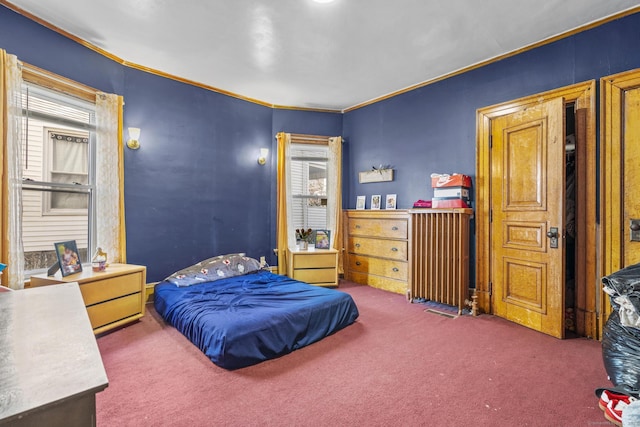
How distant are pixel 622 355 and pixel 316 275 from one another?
10.0ft

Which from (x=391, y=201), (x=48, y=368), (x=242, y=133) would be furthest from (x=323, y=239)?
(x=48, y=368)

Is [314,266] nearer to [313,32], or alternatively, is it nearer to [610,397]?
[313,32]

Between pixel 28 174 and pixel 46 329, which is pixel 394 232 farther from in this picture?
pixel 28 174

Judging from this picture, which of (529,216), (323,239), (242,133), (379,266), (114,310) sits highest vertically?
(242,133)

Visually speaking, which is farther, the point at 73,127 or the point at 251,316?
the point at 73,127

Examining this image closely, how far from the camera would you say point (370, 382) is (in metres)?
1.96

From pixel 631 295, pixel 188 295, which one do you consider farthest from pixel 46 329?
pixel 631 295

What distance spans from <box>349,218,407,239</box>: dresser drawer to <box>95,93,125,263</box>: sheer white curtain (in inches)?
116

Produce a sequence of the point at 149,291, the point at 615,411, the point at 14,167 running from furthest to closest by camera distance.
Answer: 1. the point at 149,291
2. the point at 14,167
3. the point at 615,411

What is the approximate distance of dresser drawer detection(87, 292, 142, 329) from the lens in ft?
8.44

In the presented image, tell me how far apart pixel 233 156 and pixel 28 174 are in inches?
82.9

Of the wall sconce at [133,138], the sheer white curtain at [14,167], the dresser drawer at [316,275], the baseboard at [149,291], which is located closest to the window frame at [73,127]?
the sheer white curtain at [14,167]

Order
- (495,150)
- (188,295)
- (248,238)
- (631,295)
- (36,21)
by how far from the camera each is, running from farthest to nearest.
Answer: (248,238) → (495,150) → (188,295) → (36,21) → (631,295)

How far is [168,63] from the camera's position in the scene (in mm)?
3414
